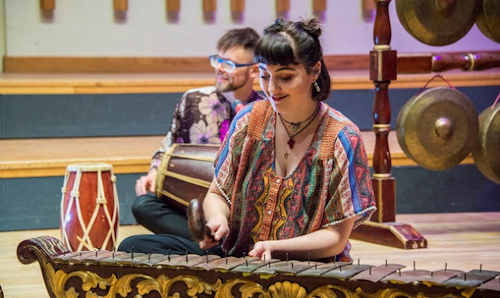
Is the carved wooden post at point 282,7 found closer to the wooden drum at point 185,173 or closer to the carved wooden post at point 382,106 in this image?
the carved wooden post at point 382,106

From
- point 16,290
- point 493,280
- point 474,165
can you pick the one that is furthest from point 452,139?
point 493,280

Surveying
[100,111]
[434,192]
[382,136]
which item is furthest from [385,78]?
[100,111]

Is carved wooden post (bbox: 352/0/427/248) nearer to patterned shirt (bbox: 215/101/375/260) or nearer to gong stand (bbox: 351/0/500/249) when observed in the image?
gong stand (bbox: 351/0/500/249)

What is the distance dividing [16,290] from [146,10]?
2991 millimetres

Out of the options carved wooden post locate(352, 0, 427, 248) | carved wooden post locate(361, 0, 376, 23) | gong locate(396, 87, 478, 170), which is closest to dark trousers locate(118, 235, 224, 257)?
carved wooden post locate(352, 0, 427, 248)

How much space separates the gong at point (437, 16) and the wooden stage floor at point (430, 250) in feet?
3.01

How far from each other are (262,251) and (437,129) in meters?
2.23

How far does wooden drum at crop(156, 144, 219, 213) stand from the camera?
2.99m

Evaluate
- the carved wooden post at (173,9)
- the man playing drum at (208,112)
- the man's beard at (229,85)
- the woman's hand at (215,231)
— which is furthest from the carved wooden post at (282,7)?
the woman's hand at (215,231)

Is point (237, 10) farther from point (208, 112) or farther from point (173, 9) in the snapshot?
point (208, 112)

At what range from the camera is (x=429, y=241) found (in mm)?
3592

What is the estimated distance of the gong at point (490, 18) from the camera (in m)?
3.67

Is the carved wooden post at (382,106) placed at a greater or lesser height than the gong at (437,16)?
lesser

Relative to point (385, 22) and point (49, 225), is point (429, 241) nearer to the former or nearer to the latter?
point (385, 22)
